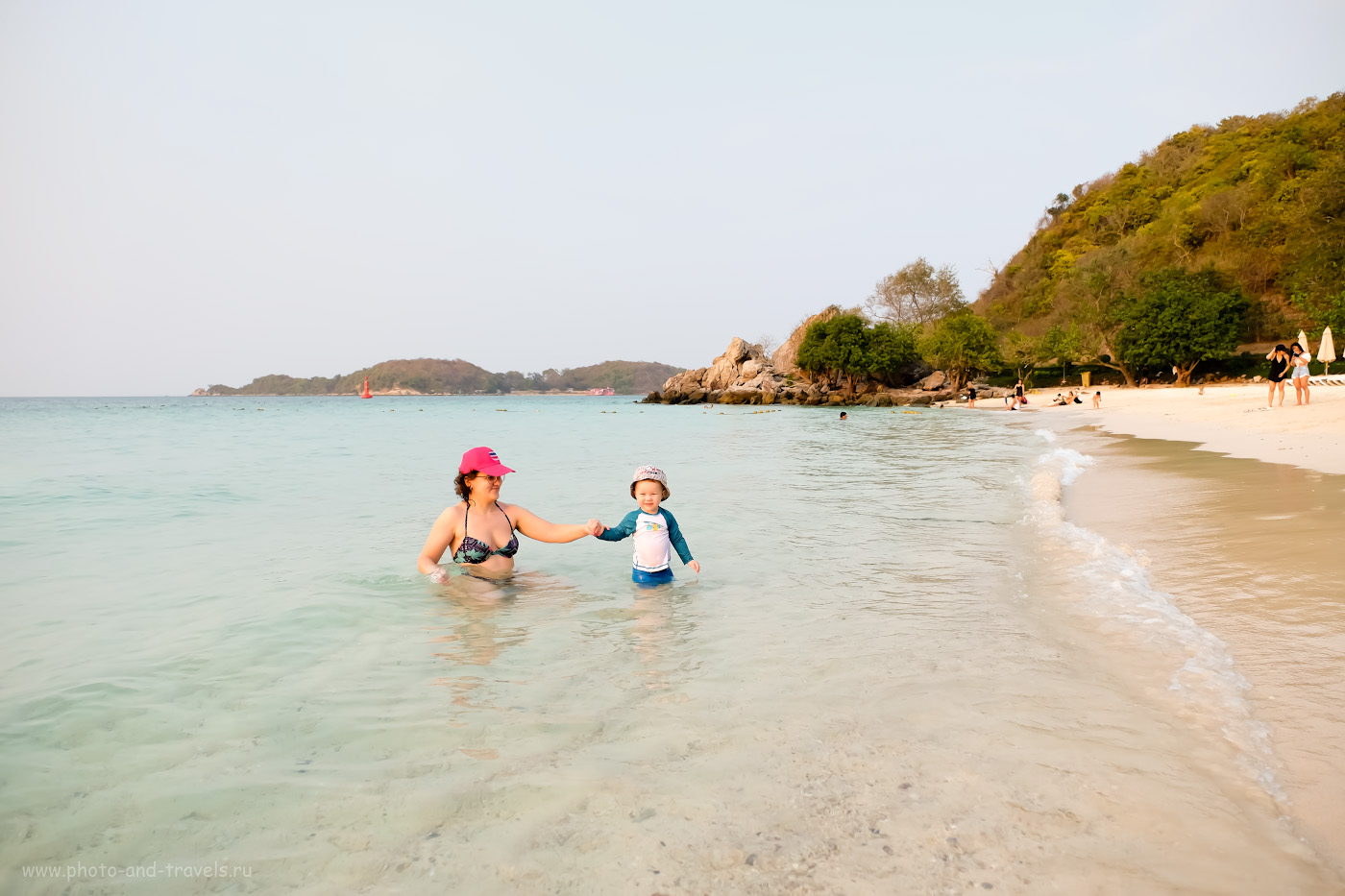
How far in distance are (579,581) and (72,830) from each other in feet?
13.8

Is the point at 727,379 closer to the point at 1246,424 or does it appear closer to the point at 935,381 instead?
the point at 935,381

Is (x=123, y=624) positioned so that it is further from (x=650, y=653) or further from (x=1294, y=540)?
(x=1294, y=540)

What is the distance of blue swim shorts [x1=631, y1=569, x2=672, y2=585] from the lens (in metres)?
6.42

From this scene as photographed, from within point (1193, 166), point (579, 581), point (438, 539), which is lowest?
point (579, 581)

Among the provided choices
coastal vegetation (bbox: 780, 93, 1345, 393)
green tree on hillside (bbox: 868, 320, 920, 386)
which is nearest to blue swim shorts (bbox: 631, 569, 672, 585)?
coastal vegetation (bbox: 780, 93, 1345, 393)

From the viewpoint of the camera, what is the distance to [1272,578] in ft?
17.8

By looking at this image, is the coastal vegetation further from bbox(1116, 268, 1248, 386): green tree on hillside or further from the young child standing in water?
the young child standing in water

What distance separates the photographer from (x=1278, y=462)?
1234 centimetres

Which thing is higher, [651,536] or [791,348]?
[791,348]

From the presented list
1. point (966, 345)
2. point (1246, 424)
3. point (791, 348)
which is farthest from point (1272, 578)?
point (791, 348)

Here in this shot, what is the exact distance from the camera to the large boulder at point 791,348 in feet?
303

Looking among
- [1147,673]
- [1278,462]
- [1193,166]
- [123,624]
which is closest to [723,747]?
[1147,673]

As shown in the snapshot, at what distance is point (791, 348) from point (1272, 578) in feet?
303

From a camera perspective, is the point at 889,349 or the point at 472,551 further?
the point at 889,349
